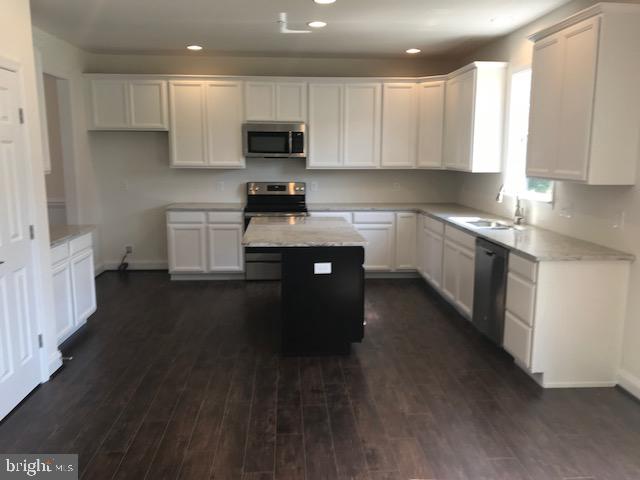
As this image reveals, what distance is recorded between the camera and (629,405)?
10.3 ft

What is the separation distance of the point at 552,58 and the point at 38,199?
3.69 m

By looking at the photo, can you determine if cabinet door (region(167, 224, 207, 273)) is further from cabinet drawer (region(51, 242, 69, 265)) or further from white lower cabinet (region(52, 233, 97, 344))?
cabinet drawer (region(51, 242, 69, 265))

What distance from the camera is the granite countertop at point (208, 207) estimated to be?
6035 millimetres

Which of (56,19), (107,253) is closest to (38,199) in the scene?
(56,19)

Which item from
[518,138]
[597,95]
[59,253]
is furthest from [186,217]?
[597,95]

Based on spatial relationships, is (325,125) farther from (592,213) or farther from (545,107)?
(592,213)

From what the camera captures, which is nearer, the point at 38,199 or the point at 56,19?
the point at 38,199

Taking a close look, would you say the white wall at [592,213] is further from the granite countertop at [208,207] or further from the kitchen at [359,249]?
the granite countertop at [208,207]

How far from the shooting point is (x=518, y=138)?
4.96 metres

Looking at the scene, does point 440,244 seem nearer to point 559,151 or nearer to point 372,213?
point 372,213

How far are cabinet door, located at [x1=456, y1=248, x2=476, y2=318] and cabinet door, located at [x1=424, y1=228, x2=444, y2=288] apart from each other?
579 mm

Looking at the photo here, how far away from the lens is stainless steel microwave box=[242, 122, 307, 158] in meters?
6.07

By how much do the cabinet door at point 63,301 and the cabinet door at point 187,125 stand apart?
8.09ft

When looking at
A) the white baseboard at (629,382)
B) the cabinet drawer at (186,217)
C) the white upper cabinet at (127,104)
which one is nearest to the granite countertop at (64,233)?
the cabinet drawer at (186,217)
